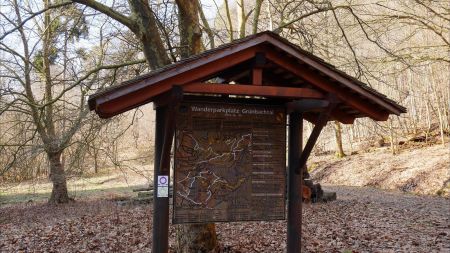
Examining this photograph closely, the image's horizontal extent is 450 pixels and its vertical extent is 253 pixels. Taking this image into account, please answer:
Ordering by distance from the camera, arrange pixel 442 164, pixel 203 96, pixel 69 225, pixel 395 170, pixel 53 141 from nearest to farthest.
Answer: pixel 203 96
pixel 53 141
pixel 69 225
pixel 442 164
pixel 395 170

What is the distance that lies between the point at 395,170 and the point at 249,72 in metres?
18.5

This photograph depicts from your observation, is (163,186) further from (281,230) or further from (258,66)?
(281,230)

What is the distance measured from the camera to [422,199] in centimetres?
1623

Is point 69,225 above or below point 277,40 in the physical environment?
below

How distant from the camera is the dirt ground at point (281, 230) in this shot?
8.65 meters

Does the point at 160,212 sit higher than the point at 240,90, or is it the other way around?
the point at 240,90

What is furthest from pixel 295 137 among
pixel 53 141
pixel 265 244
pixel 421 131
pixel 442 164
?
pixel 421 131

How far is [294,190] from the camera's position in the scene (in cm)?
588

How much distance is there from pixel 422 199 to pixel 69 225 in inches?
492

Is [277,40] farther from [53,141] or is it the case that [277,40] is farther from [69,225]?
[69,225]

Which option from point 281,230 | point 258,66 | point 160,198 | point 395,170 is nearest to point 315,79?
point 258,66

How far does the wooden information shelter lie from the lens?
470 centimetres

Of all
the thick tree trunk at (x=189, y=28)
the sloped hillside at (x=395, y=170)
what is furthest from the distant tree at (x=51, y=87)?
the sloped hillside at (x=395, y=170)

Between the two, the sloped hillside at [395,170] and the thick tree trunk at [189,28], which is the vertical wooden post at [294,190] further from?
the sloped hillside at [395,170]
